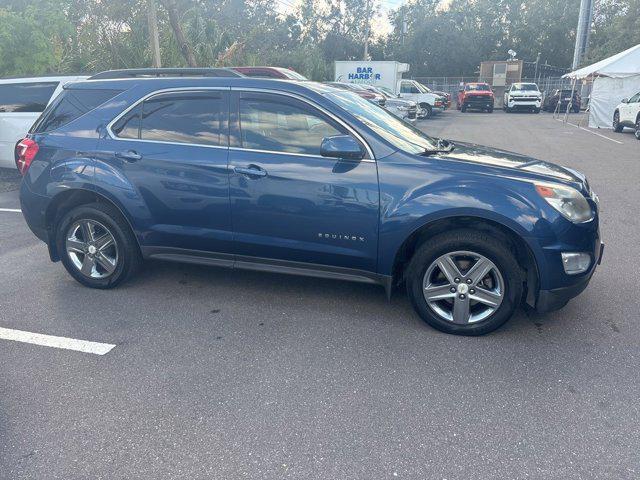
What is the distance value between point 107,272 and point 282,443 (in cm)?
274

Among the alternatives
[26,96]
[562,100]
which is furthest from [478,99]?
[26,96]

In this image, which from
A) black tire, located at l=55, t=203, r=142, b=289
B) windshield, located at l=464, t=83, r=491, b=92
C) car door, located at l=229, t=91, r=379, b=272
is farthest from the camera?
windshield, located at l=464, t=83, r=491, b=92

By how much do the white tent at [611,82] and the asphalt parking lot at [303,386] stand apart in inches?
Result: 720

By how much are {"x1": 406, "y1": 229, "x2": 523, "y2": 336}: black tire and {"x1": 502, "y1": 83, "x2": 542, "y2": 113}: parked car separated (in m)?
32.9

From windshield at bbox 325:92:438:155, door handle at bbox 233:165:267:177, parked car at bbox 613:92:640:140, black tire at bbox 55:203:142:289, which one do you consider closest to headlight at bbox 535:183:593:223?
windshield at bbox 325:92:438:155

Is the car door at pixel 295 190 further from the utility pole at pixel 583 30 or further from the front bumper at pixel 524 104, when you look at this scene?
the utility pole at pixel 583 30

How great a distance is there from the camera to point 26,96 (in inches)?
344

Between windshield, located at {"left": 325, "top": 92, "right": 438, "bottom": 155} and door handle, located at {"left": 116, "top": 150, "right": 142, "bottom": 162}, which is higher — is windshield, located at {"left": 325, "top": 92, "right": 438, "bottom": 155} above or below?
above

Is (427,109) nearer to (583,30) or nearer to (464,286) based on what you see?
(583,30)

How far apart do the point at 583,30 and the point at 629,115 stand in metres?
30.3

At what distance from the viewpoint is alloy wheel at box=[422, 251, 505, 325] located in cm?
387

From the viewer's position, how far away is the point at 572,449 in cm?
279

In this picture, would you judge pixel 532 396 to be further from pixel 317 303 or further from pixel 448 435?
pixel 317 303

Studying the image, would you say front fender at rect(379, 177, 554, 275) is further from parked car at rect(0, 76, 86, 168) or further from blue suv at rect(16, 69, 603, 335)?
parked car at rect(0, 76, 86, 168)
